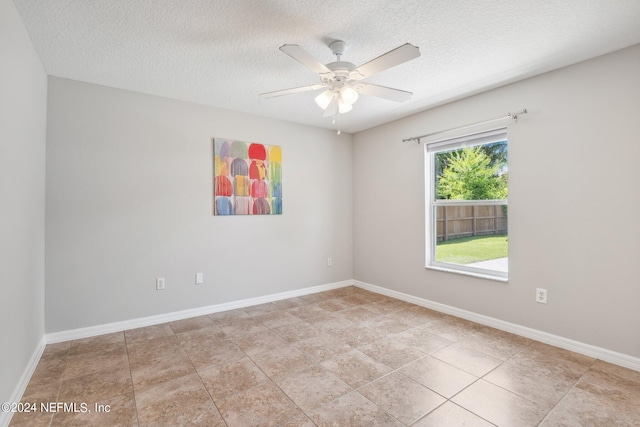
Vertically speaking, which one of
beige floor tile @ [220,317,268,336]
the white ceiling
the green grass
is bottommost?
beige floor tile @ [220,317,268,336]

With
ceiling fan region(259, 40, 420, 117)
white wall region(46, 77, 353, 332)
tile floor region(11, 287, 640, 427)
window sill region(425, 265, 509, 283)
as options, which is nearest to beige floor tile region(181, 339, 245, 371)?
tile floor region(11, 287, 640, 427)

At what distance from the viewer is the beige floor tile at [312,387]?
1877 mm

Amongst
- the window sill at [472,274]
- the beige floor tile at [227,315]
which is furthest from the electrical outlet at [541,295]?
the beige floor tile at [227,315]

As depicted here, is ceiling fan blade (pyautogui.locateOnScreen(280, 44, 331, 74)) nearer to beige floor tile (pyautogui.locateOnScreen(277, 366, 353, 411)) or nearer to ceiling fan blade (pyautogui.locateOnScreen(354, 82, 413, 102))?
ceiling fan blade (pyautogui.locateOnScreen(354, 82, 413, 102))

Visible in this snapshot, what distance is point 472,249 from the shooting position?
3432mm

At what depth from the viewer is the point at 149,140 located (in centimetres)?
314

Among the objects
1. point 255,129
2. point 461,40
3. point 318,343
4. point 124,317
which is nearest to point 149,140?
point 255,129

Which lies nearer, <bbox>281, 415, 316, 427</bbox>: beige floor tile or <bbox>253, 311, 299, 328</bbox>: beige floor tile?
<bbox>281, 415, 316, 427</bbox>: beige floor tile

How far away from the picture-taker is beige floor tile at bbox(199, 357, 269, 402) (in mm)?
1976

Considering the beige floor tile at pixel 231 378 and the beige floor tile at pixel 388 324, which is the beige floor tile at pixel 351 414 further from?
the beige floor tile at pixel 388 324

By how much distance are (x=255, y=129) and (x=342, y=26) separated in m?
2.05

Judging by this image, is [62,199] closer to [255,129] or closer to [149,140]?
[149,140]

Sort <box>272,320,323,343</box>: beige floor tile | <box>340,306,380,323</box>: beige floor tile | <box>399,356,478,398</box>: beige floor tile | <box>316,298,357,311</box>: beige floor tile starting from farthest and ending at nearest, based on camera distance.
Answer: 1. <box>316,298,357,311</box>: beige floor tile
2. <box>340,306,380,323</box>: beige floor tile
3. <box>272,320,323,343</box>: beige floor tile
4. <box>399,356,478,398</box>: beige floor tile

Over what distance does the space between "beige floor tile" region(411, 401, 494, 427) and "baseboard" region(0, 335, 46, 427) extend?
2.21 meters
